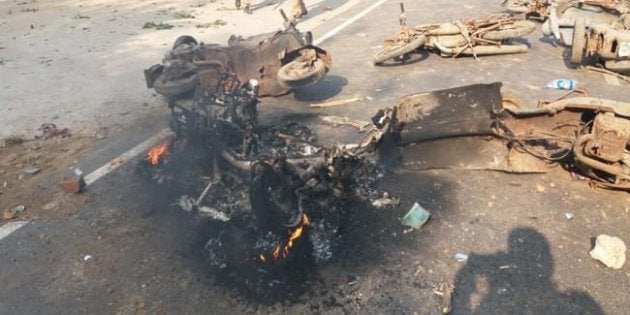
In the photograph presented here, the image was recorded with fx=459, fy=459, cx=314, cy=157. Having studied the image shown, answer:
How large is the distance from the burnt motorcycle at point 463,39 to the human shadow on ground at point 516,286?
5464 mm

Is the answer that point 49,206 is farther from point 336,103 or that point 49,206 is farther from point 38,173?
point 336,103

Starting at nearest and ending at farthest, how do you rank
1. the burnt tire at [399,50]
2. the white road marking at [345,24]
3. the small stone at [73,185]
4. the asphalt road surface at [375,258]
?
1. the asphalt road surface at [375,258]
2. the small stone at [73,185]
3. the burnt tire at [399,50]
4. the white road marking at [345,24]

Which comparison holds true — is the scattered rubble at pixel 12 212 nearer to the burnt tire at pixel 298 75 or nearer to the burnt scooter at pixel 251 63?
the burnt scooter at pixel 251 63

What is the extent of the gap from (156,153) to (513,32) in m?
7.03

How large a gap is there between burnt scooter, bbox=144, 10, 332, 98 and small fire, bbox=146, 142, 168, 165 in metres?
0.88

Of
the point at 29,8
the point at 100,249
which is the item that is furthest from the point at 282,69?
the point at 29,8

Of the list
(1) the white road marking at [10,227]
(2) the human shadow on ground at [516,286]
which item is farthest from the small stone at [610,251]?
(1) the white road marking at [10,227]

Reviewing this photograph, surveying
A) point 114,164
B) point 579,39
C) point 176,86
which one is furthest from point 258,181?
point 579,39

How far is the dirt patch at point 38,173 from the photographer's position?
515 cm

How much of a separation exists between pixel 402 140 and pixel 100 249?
3.41 m

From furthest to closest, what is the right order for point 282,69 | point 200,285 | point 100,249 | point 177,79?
point 282,69 → point 177,79 → point 100,249 → point 200,285

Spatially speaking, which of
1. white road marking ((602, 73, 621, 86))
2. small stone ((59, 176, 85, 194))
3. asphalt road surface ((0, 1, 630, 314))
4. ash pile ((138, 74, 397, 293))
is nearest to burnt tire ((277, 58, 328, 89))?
ash pile ((138, 74, 397, 293))

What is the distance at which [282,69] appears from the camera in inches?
285

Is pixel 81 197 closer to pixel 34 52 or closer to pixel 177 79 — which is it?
pixel 177 79
